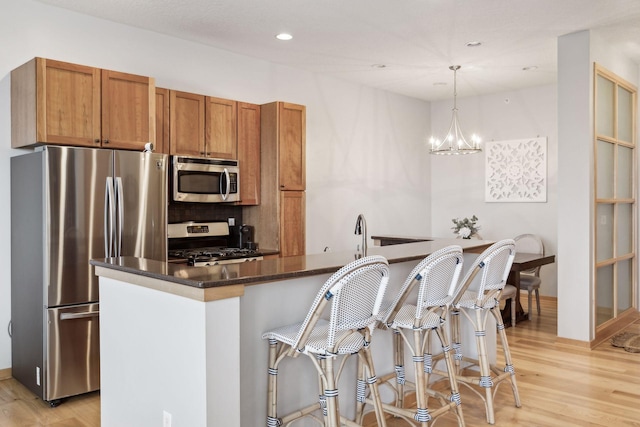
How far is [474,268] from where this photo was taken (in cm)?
306

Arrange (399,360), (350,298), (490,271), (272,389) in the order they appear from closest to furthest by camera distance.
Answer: (350,298) < (272,389) < (399,360) < (490,271)

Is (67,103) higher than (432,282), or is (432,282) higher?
(67,103)

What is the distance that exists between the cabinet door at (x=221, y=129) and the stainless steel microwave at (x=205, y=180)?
0.31 feet

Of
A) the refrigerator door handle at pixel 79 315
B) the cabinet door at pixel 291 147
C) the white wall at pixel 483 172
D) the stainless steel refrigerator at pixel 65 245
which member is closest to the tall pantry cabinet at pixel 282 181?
the cabinet door at pixel 291 147

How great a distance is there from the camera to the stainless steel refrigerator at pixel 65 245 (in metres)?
3.45

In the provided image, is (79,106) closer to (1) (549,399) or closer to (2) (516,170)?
(1) (549,399)

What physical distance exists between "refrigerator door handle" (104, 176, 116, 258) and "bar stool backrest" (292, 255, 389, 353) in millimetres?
1993

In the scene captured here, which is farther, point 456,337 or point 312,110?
point 312,110

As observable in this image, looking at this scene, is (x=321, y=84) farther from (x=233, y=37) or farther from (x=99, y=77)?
(x=99, y=77)

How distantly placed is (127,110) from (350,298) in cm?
263

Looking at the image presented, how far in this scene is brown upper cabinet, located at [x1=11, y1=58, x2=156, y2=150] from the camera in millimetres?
3531

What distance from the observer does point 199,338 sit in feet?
6.82

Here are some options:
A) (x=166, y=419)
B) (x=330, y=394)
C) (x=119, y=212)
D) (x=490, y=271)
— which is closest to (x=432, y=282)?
(x=490, y=271)

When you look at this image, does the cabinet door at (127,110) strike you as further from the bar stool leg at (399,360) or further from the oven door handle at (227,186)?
the bar stool leg at (399,360)
